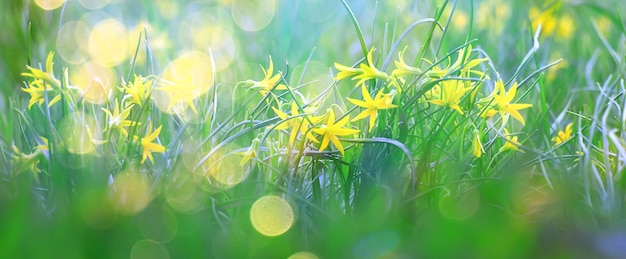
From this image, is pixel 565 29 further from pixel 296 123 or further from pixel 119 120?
pixel 119 120

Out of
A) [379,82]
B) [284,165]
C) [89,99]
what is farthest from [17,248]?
[89,99]

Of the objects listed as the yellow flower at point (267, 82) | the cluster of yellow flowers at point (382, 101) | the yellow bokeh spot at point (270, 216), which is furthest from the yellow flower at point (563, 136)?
the yellow bokeh spot at point (270, 216)

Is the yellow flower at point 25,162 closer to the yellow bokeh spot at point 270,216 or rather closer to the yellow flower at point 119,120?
the yellow flower at point 119,120

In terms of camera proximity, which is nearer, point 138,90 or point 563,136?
point 138,90

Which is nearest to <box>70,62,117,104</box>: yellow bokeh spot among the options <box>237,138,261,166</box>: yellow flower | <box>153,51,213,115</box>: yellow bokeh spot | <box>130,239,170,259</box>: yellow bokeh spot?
<box>153,51,213,115</box>: yellow bokeh spot

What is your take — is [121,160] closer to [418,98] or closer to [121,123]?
[121,123]

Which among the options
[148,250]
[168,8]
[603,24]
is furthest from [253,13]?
[148,250]
